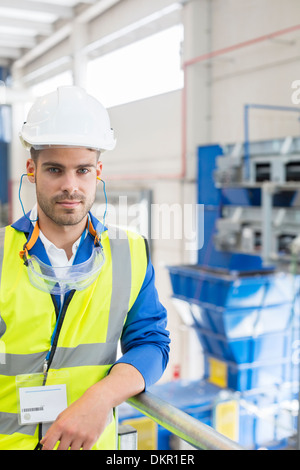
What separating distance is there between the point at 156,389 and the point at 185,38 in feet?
11.4

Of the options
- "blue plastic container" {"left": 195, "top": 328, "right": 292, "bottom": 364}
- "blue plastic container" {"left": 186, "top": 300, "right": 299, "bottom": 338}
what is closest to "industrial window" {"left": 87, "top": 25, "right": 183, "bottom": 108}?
"blue plastic container" {"left": 186, "top": 300, "right": 299, "bottom": 338}

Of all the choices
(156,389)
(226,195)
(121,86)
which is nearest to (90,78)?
(121,86)

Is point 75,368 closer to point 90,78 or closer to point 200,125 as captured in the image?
point 200,125

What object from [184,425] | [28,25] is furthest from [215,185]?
[28,25]

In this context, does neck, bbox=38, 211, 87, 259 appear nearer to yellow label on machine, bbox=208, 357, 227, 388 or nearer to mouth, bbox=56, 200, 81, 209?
mouth, bbox=56, 200, 81, 209

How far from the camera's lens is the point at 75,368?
128cm

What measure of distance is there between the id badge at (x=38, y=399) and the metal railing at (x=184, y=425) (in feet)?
0.60

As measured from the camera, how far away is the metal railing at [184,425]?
0.94 metres

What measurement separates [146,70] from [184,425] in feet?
15.2

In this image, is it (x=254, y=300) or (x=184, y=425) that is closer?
(x=184, y=425)

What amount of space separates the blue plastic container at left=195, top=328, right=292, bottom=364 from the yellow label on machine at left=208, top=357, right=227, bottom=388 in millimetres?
68

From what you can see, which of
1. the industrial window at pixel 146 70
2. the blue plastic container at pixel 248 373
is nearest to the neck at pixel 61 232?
the blue plastic container at pixel 248 373

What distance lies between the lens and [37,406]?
4.00 ft

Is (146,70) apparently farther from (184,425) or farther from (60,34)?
(184,425)
